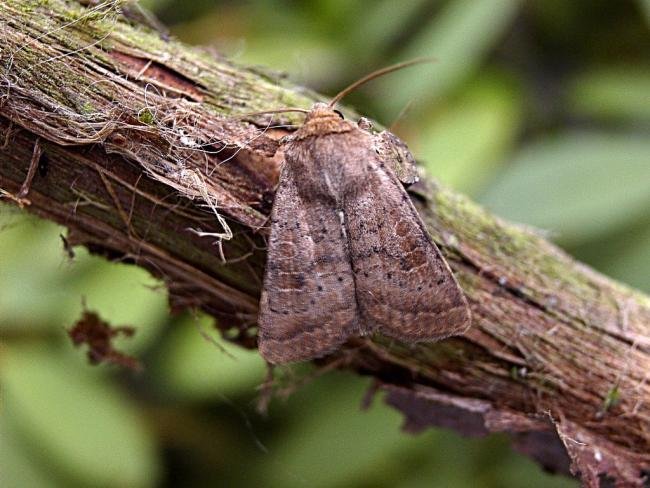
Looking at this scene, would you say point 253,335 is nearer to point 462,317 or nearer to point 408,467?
point 462,317

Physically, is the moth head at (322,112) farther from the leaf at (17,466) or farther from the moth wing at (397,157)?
the leaf at (17,466)

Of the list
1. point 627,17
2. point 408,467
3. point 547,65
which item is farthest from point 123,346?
point 627,17

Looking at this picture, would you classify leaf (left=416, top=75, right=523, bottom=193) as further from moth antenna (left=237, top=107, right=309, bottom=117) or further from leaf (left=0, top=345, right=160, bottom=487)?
leaf (left=0, top=345, right=160, bottom=487)

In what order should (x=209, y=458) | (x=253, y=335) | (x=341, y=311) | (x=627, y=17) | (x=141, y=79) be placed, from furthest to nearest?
(x=627, y=17), (x=209, y=458), (x=253, y=335), (x=341, y=311), (x=141, y=79)

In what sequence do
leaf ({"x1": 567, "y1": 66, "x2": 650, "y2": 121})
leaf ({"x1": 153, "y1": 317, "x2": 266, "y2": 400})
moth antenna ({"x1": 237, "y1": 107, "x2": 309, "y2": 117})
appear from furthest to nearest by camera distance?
leaf ({"x1": 567, "y1": 66, "x2": 650, "y2": 121}) → leaf ({"x1": 153, "y1": 317, "x2": 266, "y2": 400}) → moth antenna ({"x1": 237, "y1": 107, "x2": 309, "y2": 117})

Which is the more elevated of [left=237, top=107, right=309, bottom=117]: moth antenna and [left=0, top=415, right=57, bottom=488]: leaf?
[left=237, top=107, right=309, bottom=117]: moth antenna

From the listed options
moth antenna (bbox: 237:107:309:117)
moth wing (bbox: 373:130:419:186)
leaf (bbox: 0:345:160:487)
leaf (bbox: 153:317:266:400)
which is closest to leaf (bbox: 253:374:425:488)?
leaf (bbox: 153:317:266:400)
